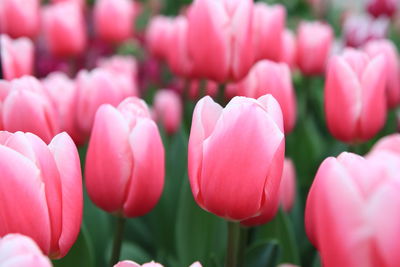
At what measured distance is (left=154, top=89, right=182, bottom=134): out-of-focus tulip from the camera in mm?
1080

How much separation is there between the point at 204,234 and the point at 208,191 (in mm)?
265

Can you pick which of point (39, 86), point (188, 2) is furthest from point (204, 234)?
point (188, 2)

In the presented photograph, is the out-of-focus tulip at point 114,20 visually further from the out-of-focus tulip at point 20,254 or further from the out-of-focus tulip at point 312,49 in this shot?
the out-of-focus tulip at point 20,254

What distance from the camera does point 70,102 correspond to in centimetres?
70

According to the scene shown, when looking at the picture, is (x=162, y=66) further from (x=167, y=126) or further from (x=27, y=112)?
(x=27, y=112)

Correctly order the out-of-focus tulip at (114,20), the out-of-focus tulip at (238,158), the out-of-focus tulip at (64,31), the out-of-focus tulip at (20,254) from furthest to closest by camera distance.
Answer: the out-of-focus tulip at (114,20)
the out-of-focus tulip at (64,31)
the out-of-focus tulip at (238,158)
the out-of-focus tulip at (20,254)

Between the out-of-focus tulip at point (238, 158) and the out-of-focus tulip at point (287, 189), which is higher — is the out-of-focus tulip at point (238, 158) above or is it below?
above

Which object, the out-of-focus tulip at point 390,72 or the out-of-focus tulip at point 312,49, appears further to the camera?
the out-of-focus tulip at point 312,49

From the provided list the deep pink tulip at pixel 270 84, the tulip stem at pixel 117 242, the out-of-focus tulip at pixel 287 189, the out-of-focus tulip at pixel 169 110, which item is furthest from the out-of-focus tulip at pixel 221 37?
the out-of-focus tulip at pixel 169 110

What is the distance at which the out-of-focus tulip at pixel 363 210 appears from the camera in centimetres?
32

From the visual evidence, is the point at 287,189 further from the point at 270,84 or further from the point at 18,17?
the point at 18,17

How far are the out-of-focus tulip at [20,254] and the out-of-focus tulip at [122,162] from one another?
0.20 m

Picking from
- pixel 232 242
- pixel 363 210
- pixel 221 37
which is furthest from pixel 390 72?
pixel 363 210

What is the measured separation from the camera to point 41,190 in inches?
16.1
